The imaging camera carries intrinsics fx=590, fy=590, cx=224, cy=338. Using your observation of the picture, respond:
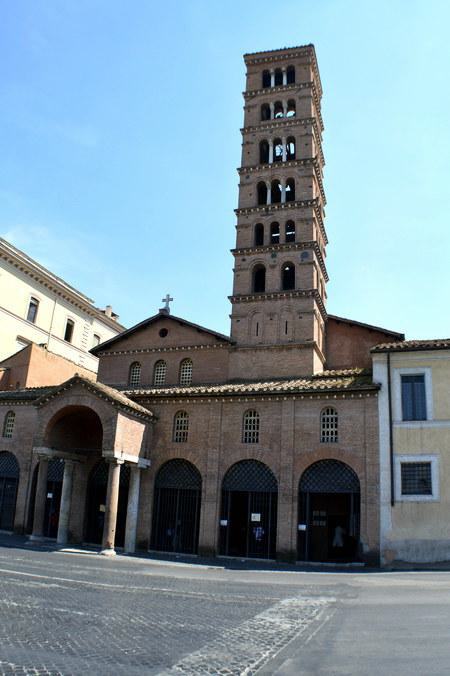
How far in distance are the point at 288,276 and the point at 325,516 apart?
13615 mm

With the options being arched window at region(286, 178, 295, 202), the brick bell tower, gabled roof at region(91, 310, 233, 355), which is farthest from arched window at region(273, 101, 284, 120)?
gabled roof at region(91, 310, 233, 355)

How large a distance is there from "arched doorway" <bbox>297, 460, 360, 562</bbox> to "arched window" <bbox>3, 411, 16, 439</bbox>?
17356 mm

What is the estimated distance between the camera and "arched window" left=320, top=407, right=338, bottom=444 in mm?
26734

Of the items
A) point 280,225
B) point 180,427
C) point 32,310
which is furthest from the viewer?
point 32,310

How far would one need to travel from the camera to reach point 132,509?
28.3 meters

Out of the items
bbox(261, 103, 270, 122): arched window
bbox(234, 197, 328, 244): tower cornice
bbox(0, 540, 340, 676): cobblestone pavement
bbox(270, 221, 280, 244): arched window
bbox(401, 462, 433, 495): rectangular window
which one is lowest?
bbox(0, 540, 340, 676): cobblestone pavement

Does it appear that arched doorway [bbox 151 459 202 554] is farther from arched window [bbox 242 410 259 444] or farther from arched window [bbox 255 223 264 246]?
arched window [bbox 255 223 264 246]

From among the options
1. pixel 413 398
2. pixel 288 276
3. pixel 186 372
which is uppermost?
pixel 288 276

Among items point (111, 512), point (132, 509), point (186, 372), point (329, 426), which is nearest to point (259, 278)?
point (186, 372)

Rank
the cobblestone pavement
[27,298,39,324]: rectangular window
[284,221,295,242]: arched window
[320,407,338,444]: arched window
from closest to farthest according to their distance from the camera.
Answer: the cobblestone pavement
[320,407,338,444]: arched window
[284,221,295,242]: arched window
[27,298,39,324]: rectangular window

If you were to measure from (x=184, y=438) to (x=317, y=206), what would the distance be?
51.8 ft

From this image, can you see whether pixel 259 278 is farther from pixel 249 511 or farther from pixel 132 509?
pixel 132 509

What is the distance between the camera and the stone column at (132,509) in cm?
2784

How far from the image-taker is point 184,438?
29625 millimetres
